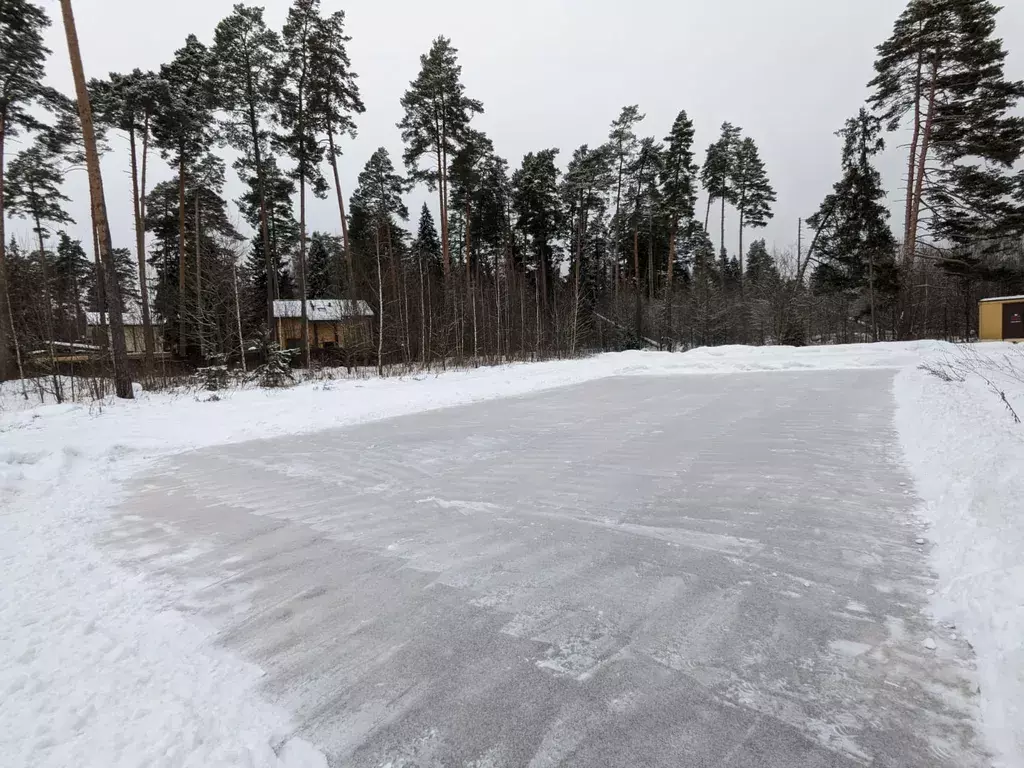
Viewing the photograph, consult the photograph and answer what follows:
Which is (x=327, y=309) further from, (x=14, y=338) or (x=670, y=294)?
(x=670, y=294)

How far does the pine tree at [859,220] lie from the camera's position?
28.4 metres

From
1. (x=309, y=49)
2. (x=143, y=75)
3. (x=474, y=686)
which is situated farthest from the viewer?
(x=309, y=49)

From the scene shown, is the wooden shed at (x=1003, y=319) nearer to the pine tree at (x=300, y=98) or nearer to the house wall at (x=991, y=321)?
the house wall at (x=991, y=321)

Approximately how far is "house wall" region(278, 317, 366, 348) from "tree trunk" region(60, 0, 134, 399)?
1080cm

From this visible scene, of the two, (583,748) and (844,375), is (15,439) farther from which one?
(844,375)

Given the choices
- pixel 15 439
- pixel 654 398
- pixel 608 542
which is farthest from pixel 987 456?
pixel 15 439

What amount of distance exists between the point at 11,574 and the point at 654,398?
10885 mm

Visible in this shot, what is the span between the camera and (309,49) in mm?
20016

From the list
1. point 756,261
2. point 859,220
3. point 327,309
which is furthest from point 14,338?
point 756,261

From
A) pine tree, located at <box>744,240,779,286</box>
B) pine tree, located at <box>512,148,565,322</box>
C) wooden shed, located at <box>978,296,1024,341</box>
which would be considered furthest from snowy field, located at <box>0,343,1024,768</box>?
pine tree, located at <box>744,240,779,286</box>

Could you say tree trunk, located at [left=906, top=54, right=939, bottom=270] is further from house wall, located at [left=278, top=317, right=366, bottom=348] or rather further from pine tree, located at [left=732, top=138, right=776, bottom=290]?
house wall, located at [left=278, top=317, right=366, bottom=348]

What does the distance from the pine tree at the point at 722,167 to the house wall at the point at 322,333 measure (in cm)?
3206

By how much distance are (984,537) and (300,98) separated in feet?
83.1

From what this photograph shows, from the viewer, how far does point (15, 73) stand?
49.3 ft
